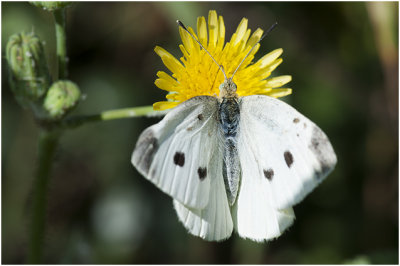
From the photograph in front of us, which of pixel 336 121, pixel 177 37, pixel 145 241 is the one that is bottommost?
pixel 145 241

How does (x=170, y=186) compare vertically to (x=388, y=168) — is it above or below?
above

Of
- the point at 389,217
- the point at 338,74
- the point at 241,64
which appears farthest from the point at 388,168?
the point at 241,64

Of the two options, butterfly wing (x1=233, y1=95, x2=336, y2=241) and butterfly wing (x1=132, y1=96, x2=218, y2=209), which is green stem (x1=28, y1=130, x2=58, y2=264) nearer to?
butterfly wing (x1=132, y1=96, x2=218, y2=209)

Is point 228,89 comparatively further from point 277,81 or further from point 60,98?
point 60,98

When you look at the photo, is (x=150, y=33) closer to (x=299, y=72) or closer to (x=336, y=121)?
(x=299, y=72)

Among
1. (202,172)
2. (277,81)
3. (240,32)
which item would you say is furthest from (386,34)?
(202,172)

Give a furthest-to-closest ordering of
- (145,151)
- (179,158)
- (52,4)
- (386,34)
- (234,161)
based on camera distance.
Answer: (386,34)
(52,4)
(234,161)
(179,158)
(145,151)

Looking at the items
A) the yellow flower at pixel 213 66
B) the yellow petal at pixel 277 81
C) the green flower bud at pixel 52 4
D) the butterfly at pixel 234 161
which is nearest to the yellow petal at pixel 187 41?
the yellow flower at pixel 213 66
